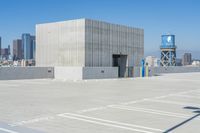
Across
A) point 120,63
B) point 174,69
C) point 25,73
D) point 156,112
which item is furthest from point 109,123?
point 174,69

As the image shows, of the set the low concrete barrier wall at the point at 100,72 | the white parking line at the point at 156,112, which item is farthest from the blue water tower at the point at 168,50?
the white parking line at the point at 156,112

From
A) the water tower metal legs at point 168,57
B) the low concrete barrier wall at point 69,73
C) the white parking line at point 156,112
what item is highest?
the water tower metal legs at point 168,57

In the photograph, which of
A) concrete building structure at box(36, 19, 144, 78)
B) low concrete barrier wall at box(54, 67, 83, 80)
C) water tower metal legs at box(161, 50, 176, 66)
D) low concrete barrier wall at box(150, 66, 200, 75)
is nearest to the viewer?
low concrete barrier wall at box(54, 67, 83, 80)

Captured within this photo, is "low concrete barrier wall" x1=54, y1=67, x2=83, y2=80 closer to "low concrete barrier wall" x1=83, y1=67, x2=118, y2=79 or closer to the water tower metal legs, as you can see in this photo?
"low concrete barrier wall" x1=83, y1=67, x2=118, y2=79

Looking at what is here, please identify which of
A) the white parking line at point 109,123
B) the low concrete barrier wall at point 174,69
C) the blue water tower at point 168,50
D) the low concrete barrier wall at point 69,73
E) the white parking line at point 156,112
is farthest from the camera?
the blue water tower at point 168,50

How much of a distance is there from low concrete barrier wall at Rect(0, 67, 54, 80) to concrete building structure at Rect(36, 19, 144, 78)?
1513 millimetres

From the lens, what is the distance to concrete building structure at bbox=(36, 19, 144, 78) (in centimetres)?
3109

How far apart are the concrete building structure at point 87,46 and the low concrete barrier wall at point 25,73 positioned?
1.51 metres

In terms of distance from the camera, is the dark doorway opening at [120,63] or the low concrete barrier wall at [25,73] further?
the dark doorway opening at [120,63]

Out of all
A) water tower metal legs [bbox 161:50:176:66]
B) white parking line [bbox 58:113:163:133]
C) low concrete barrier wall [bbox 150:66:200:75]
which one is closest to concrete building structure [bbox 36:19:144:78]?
low concrete barrier wall [bbox 150:66:200:75]

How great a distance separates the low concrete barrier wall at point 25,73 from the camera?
29.0 metres

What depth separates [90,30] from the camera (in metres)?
31.5

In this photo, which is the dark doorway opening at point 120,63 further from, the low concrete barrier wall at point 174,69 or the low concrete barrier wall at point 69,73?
the low concrete barrier wall at point 174,69

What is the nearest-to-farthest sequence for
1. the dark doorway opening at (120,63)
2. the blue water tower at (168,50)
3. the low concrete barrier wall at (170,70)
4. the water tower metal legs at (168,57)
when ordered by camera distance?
the dark doorway opening at (120,63), the low concrete barrier wall at (170,70), the blue water tower at (168,50), the water tower metal legs at (168,57)
